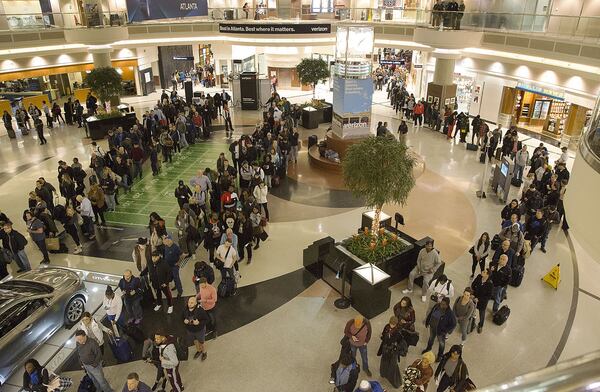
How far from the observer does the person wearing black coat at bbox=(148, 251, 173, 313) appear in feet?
27.4

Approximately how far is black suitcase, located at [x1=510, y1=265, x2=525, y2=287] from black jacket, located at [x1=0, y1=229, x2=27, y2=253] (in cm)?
1041

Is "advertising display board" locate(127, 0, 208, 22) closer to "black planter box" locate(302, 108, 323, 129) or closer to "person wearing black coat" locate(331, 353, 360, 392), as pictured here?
"black planter box" locate(302, 108, 323, 129)

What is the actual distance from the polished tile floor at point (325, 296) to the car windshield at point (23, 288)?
1930mm

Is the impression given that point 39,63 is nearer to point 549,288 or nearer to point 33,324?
point 33,324

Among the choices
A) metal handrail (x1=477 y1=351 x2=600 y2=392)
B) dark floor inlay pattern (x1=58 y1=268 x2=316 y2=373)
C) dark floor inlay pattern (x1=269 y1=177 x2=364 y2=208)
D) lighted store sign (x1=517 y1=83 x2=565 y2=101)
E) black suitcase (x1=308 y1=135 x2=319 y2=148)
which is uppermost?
metal handrail (x1=477 y1=351 x2=600 y2=392)

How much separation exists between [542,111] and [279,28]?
1392cm

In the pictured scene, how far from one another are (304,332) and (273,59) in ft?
84.1

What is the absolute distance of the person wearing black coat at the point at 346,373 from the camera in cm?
627

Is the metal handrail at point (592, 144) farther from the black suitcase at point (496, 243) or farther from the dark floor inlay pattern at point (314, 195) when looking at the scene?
the dark floor inlay pattern at point (314, 195)

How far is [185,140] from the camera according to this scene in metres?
18.2

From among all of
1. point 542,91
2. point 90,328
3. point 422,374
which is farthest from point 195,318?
point 542,91

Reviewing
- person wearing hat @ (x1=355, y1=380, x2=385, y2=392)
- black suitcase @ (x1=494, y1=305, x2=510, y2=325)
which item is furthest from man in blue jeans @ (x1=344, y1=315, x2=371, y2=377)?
black suitcase @ (x1=494, y1=305, x2=510, y2=325)

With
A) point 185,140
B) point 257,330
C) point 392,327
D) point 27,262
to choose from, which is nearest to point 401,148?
point 392,327

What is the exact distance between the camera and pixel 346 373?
6.32m
